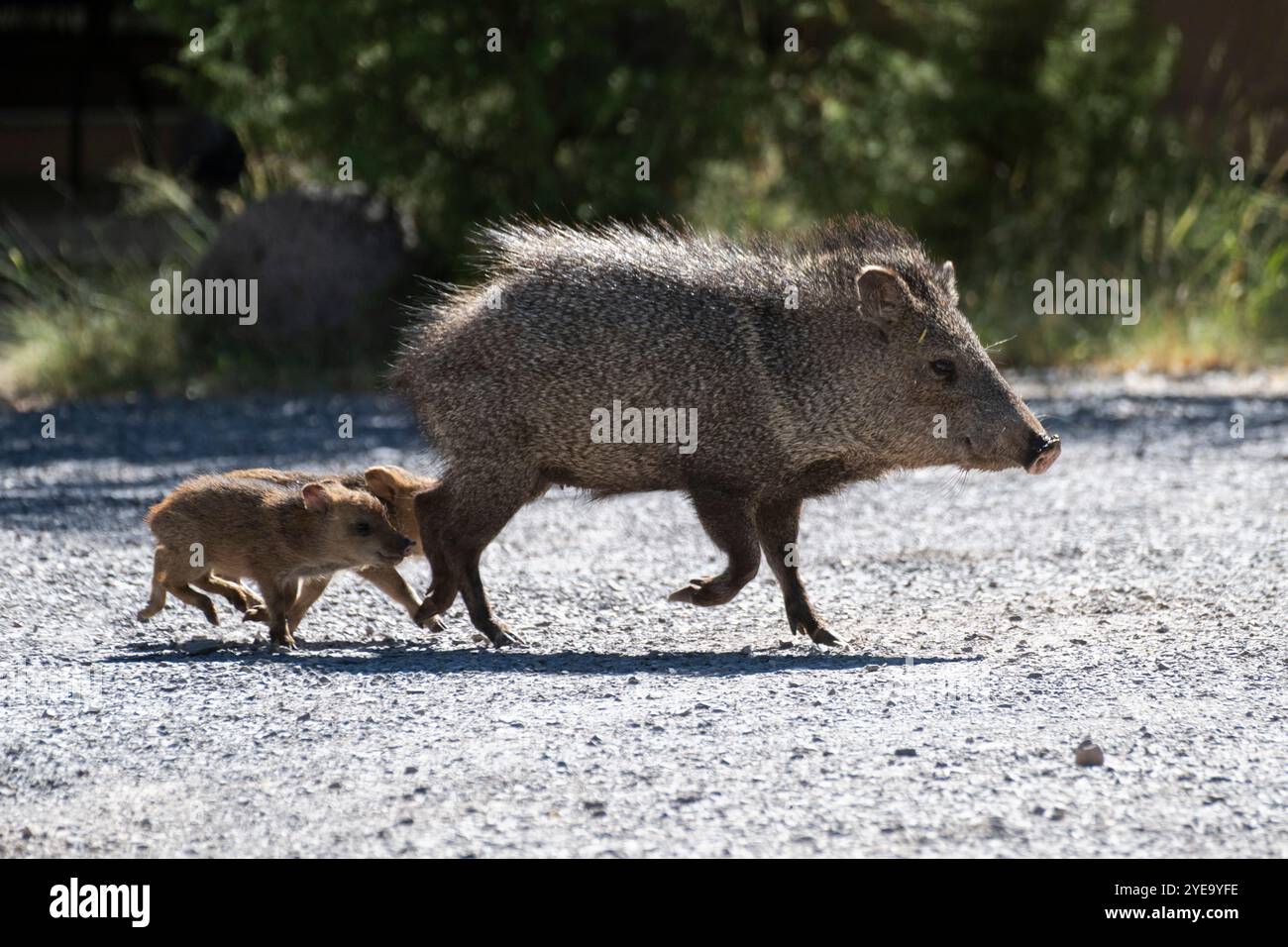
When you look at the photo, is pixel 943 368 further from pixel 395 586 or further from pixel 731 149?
pixel 731 149

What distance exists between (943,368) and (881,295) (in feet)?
1.03

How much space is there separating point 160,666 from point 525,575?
6.69 ft

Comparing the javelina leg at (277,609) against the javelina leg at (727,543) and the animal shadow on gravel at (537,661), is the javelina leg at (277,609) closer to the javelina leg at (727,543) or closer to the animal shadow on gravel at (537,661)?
the animal shadow on gravel at (537,661)

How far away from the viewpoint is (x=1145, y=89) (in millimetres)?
13680

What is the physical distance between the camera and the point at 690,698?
4730mm

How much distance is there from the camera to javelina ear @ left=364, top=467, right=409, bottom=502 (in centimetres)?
614

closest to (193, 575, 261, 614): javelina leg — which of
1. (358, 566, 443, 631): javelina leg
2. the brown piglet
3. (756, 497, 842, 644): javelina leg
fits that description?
the brown piglet

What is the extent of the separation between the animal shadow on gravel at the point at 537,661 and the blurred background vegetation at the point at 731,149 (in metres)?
6.81

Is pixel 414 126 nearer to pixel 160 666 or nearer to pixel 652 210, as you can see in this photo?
pixel 652 210

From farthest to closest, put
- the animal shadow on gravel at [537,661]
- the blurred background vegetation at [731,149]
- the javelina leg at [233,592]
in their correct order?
the blurred background vegetation at [731,149] < the javelina leg at [233,592] < the animal shadow on gravel at [537,661]

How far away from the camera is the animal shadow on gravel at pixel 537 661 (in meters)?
5.23

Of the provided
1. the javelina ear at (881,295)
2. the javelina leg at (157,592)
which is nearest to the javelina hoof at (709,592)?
the javelina ear at (881,295)

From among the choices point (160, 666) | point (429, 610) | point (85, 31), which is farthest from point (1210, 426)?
point (85, 31)

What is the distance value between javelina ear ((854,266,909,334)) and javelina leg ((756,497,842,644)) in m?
0.65
